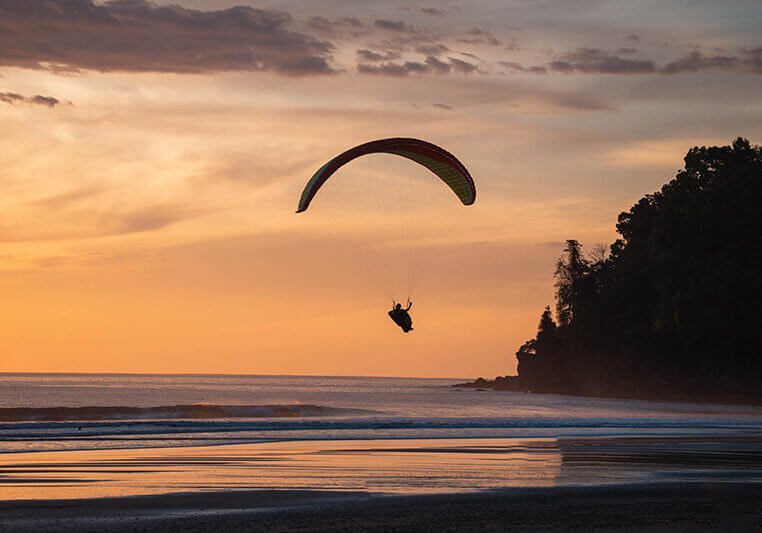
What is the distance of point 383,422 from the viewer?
41750 millimetres

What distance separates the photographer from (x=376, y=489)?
1966 cm

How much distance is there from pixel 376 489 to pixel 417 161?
45.1ft

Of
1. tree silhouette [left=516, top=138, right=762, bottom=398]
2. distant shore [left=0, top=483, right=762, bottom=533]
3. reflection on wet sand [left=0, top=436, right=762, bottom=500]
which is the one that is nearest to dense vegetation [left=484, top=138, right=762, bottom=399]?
tree silhouette [left=516, top=138, right=762, bottom=398]

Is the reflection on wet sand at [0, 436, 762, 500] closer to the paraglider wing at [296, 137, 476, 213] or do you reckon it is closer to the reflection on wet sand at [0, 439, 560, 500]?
the reflection on wet sand at [0, 439, 560, 500]

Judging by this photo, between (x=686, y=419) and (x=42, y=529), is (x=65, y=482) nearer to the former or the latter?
(x=42, y=529)

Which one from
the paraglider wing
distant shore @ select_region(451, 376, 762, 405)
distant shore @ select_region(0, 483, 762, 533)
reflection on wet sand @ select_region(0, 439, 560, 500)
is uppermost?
the paraglider wing

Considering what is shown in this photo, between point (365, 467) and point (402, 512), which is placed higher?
point (365, 467)

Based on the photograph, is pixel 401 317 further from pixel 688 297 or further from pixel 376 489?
pixel 688 297

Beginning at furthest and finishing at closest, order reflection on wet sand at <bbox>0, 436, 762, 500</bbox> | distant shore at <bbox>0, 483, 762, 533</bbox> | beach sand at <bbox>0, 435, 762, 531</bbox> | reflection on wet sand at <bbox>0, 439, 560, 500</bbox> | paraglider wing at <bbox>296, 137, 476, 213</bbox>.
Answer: paraglider wing at <bbox>296, 137, 476, 213</bbox>, reflection on wet sand at <bbox>0, 436, 762, 500</bbox>, reflection on wet sand at <bbox>0, 439, 560, 500</bbox>, beach sand at <bbox>0, 435, 762, 531</bbox>, distant shore at <bbox>0, 483, 762, 533</bbox>

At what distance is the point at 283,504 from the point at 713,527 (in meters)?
6.94

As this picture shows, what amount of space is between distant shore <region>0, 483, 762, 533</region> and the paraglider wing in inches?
419

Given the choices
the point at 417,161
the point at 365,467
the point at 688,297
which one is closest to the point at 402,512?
the point at 365,467

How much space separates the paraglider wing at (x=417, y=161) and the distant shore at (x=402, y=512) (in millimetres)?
10643

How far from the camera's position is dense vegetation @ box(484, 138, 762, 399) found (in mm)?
73500
